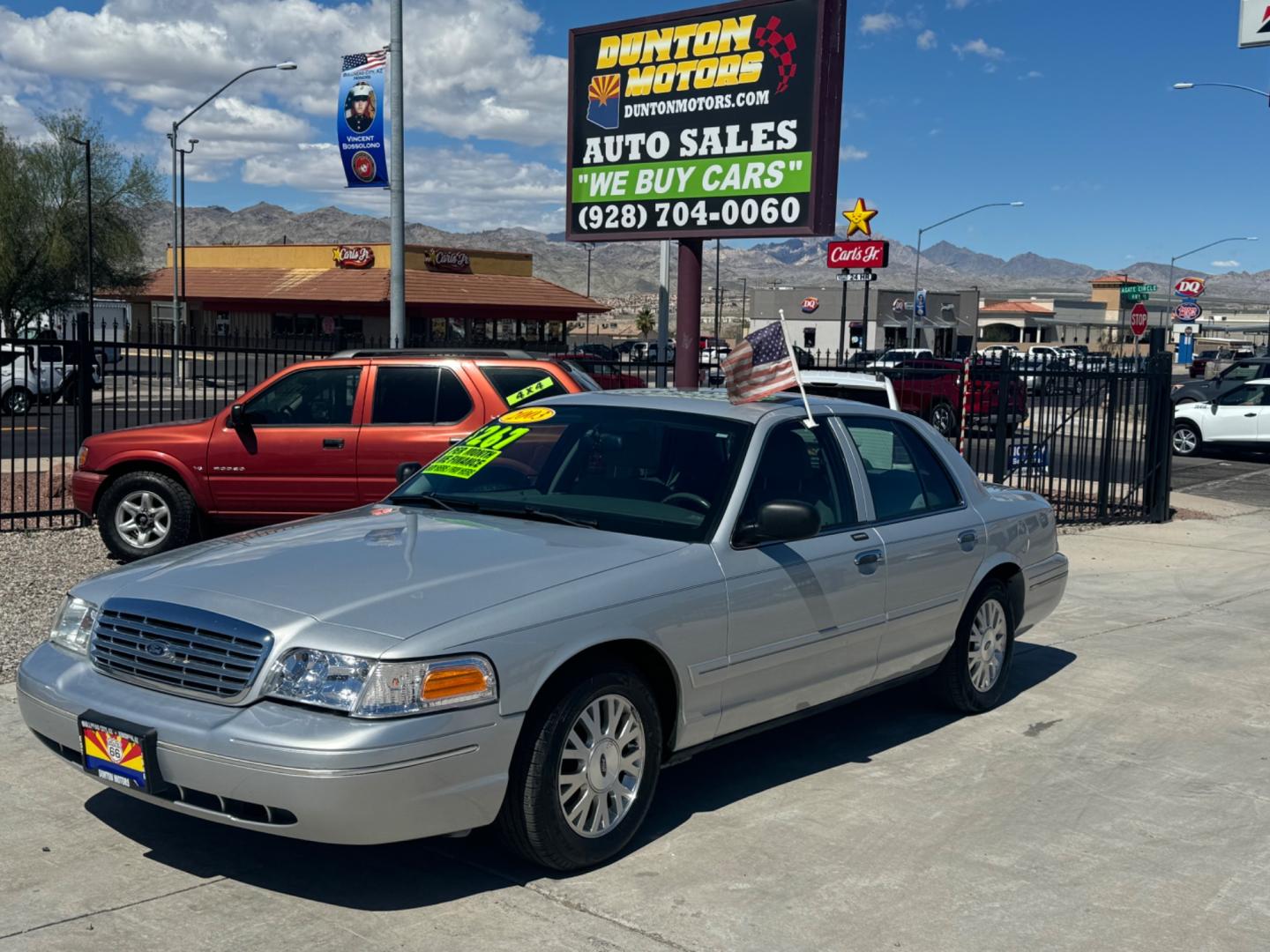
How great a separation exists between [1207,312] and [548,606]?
628 ft

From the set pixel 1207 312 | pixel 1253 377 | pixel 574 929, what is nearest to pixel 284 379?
pixel 574 929

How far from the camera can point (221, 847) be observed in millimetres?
4832

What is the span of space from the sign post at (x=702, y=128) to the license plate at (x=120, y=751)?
9.33m

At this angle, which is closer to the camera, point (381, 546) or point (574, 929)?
point (574, 929)

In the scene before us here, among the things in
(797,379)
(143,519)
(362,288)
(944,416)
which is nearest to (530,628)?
(797,379)

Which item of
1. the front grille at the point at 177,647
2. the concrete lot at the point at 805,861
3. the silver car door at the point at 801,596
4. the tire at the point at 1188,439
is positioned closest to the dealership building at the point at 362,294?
the tire at the point at 1188,439

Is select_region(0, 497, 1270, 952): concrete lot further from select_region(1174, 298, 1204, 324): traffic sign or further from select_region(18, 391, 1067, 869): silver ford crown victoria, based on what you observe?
select_region(1174, 298, 1204, 324): traffic sign

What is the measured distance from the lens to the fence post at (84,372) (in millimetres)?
11438

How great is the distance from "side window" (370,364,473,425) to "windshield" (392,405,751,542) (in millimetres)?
3917

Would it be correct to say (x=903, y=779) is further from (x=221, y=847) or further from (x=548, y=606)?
(x=221, y=847)

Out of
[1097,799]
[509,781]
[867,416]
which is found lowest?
[1097,799]

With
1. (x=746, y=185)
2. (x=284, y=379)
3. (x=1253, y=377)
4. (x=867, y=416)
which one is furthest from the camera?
(x=1253, y=377)

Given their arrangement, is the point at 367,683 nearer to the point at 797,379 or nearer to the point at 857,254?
the point at 797,379

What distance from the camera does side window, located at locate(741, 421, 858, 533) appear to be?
18.3 feet
